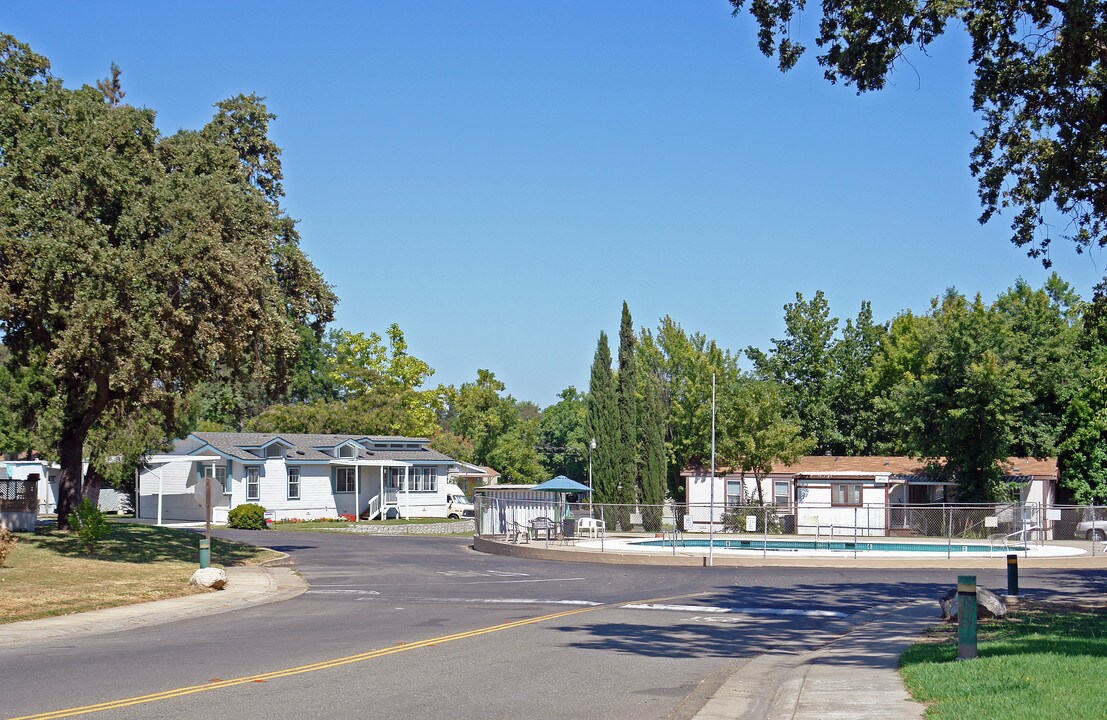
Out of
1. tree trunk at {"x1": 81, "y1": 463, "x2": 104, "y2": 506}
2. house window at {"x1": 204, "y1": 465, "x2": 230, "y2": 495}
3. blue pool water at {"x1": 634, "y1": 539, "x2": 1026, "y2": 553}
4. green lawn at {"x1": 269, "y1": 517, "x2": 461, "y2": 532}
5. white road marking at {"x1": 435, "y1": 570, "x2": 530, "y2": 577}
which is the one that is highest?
house window at {"x1": 204, "y1": 465, "x2": 230, "y2": 495}

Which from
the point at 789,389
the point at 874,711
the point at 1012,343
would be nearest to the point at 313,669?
the point at 874,711

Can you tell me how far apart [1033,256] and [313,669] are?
1513 cm

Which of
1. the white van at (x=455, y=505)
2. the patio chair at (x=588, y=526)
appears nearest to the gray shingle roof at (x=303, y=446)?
the white van at (x=455, y=505)

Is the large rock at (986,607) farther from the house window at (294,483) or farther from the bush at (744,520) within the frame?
the house window at (294,483)

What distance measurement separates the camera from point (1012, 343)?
150 ft

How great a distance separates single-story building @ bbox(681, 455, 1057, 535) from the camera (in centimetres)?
4766

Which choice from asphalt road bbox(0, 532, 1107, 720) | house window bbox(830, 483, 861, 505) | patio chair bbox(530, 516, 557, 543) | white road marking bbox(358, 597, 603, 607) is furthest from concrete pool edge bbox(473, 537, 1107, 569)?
house window bbox(830, 483, 861, 505)

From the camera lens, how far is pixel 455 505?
2566 inches

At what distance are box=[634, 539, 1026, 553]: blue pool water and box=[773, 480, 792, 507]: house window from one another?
44.2 ft

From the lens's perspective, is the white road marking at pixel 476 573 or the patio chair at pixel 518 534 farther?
the patio chair at pixel 518 534

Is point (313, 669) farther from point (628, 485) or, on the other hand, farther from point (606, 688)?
point (628, 485)

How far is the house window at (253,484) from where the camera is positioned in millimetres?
57125

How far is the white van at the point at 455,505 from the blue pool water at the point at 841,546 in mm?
25323

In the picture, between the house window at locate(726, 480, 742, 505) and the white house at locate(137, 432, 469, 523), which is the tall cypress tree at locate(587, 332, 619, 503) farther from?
the white house at locate(137, 432, 469, 523)
